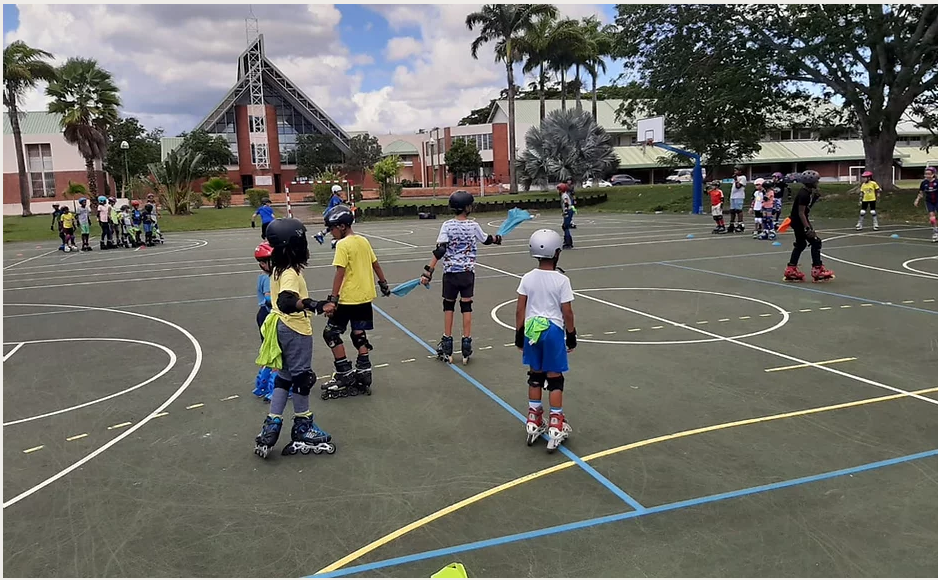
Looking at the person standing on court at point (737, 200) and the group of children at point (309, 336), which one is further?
the person standing on court at point (737, 200)

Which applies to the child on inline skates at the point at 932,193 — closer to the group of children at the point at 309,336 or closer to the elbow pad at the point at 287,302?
the group of children at the point at 309,336

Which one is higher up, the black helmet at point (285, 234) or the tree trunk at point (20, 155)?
the tree trunk at point (20, 155)

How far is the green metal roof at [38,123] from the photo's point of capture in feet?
192

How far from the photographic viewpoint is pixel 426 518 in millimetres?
4359

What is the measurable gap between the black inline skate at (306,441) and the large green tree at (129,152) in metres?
57.1

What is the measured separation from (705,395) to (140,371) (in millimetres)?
6379

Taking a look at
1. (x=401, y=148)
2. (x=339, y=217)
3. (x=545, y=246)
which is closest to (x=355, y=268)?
(x=339, y=217)

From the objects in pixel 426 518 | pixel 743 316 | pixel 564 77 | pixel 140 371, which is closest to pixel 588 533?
pixel 426 518

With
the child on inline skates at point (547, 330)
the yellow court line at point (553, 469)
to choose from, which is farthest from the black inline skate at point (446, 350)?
the yellow court line at point (553, 469)

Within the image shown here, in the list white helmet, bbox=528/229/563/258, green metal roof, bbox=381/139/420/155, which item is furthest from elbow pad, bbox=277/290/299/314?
green metal roof, bbox=381/139/420/155

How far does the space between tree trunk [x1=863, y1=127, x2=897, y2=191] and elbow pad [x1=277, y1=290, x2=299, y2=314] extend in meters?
32.8

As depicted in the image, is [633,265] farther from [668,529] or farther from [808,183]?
[668,529]

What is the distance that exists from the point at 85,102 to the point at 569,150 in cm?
3171

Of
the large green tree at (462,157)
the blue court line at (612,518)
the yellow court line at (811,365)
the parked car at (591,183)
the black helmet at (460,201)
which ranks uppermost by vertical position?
the large green tree at (462,157)
